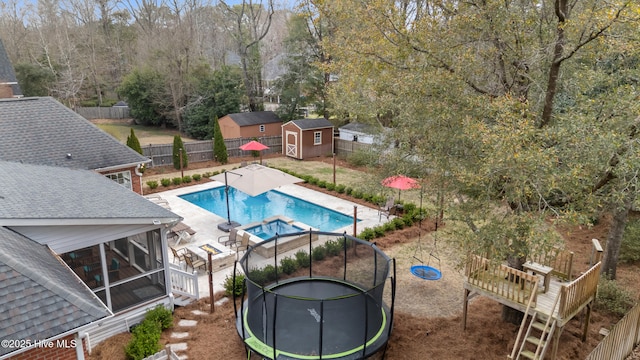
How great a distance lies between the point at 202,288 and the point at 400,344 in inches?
227

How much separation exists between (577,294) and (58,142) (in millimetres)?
14776

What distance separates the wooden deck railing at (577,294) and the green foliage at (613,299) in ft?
6.12

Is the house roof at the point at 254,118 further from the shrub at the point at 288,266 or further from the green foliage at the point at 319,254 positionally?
the shrub at the point at 288,266

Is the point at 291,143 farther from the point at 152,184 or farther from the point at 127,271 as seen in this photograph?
the point at 127,271

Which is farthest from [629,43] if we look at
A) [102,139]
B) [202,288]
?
[102,139]

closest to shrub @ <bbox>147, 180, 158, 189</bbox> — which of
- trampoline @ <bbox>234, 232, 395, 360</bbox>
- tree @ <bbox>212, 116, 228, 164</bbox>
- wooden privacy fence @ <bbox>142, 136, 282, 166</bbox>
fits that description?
wooden privacy fence @ <bbox>142, 136, 282, 166</bbox>

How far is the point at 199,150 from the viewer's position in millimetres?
25734

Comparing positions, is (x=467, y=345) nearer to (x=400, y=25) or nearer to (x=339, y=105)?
(x=400, y=25)

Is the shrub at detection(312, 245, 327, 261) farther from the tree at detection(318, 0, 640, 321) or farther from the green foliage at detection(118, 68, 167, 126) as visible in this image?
the green foliage at detection(118, 68, 167, 126)

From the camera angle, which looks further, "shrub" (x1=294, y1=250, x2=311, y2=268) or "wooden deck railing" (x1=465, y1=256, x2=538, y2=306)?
"shrub" (x1=294, y1=250, x2=311, y2=268)

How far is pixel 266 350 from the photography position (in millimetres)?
7672

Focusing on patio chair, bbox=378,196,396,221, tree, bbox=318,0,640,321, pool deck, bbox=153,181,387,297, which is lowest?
pool deck, bbox=153,181,387,297

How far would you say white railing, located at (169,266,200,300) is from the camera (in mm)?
10468

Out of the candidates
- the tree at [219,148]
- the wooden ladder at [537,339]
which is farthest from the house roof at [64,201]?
the tree at [219,148]
